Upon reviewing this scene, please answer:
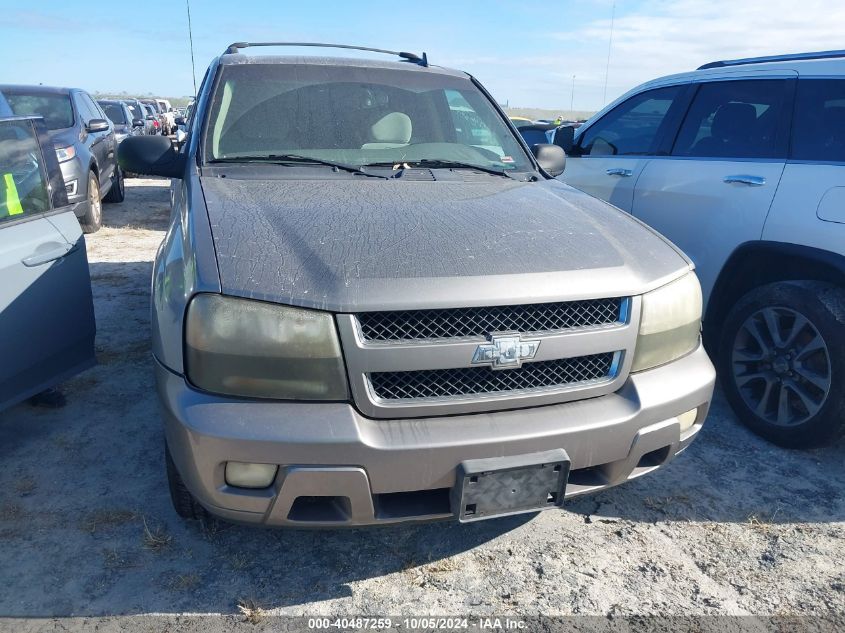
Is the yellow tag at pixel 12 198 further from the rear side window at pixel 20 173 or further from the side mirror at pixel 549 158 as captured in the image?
the side mirror at pixel 549 158

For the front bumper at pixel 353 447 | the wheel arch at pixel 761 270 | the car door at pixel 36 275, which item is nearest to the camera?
the front bumper at pixel 353 447

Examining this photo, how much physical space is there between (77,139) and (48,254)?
561 cm

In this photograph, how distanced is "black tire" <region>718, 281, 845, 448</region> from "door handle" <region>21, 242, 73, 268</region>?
11.2 ft

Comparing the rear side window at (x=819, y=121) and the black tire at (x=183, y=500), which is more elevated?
the rear side window at (x=819, y=121)

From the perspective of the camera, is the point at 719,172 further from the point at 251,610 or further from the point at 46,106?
the point at 46,106

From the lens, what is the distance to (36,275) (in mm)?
3029

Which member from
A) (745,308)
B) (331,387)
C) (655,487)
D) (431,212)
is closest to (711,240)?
(745,308)

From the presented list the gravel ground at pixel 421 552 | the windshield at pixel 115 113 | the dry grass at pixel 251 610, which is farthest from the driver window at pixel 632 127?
the windshield at pixel 115 113

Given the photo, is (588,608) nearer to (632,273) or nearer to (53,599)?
(632,273)

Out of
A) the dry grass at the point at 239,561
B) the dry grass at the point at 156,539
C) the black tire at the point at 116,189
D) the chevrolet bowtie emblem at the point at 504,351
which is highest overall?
the chevrolet bowtie emblem at the point at 504,351

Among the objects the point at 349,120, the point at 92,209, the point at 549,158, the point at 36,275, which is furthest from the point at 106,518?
the point at 92,209

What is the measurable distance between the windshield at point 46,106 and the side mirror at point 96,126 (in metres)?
0.20

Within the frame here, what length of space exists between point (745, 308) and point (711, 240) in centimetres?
46

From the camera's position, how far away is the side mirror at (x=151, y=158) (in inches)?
126
